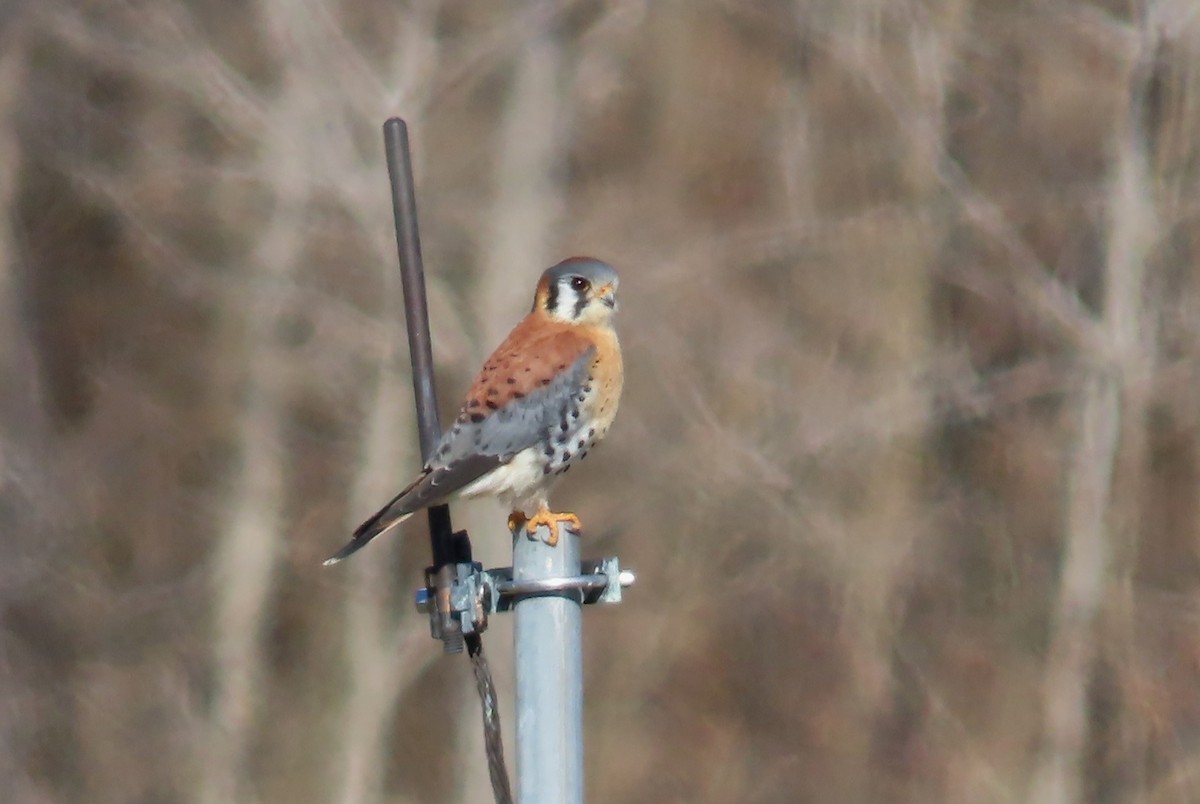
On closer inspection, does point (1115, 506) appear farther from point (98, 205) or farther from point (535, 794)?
point (535, 794)

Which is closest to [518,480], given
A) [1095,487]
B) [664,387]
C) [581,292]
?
[581,292]

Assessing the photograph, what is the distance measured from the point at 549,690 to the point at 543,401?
1441 millimetres

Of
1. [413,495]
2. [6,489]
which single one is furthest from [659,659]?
[413,495]

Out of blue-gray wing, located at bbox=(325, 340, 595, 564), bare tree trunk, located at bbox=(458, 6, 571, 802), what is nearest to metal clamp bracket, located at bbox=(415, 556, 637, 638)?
blue-gray wing, located at bbox=(325, 340, 595, 564)

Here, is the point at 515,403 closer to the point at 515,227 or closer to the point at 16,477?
the point at 515,227

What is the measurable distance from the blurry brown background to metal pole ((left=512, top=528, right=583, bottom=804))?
19.0 feet

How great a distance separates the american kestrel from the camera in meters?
3.79

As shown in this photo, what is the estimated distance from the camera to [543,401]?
12.7ft

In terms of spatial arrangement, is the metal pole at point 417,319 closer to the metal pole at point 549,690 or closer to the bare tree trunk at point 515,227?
the metal pole at point 549,690

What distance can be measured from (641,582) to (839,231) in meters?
1.96

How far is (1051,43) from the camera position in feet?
29.8

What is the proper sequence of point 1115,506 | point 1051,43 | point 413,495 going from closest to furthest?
1. point 413,495
2. point 1115,506
3. point 1051,43

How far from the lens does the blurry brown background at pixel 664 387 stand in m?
8.52

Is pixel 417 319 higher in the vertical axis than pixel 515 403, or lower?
lower
